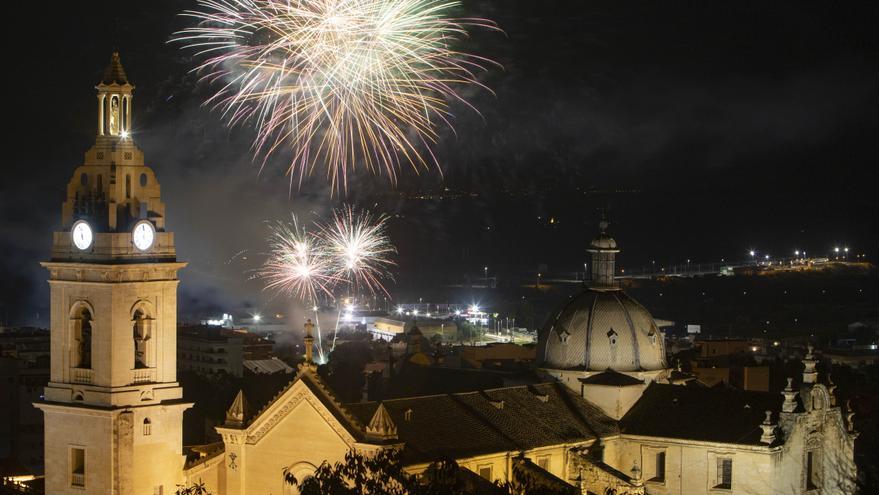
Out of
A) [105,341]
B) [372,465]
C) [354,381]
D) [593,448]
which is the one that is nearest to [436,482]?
[372,465]

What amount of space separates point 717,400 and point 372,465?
26.9 metres

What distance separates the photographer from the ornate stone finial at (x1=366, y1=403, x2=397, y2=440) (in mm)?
61156

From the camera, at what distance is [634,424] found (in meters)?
75.6

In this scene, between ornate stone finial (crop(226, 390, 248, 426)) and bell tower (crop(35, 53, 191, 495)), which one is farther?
ornate stone finial (crop(226, 390, 248, 426))

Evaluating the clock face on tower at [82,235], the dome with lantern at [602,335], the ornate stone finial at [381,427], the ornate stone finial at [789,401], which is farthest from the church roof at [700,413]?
the clock face on tower at [82,235]

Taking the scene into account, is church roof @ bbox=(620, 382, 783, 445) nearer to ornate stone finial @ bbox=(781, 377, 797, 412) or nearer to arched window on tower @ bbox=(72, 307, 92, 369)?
ornate stone finial @ bbox=(781, 377, 797, 412)

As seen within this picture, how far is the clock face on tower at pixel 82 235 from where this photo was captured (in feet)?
198

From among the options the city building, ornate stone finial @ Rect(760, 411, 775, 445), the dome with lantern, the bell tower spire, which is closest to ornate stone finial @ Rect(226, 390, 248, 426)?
the bell tower spire

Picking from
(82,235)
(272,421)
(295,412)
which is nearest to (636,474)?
(295,412)

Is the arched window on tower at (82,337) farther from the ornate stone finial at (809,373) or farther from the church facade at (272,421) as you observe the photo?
the ornate stone finial at (809,373)

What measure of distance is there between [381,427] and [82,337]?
10013mm

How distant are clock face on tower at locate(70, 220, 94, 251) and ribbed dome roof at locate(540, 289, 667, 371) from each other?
2534 cm

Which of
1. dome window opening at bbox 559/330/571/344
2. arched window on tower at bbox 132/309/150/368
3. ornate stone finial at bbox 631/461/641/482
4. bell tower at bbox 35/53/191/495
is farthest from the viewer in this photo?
dome window opening at bbox 559/330/571/344

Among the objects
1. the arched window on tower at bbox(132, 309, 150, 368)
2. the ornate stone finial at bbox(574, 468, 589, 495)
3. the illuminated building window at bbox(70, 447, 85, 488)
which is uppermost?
the arched window on tower at bbox(132, 309, 150, 368)
